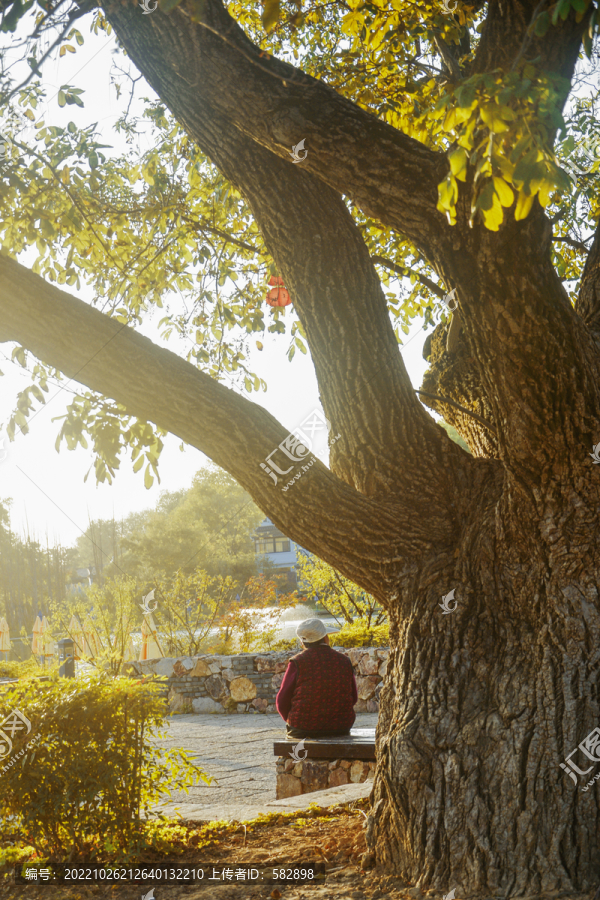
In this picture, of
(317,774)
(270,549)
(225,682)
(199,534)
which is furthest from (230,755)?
(270,549)

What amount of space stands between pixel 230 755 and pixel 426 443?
5.46 m

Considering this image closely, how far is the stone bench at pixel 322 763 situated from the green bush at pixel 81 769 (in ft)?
6.53

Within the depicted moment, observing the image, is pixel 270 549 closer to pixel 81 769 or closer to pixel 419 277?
pixel 419 277

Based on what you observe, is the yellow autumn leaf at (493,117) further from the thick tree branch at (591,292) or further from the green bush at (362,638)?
the green bush at (362,638)

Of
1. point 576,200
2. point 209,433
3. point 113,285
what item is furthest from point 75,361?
point 576,200

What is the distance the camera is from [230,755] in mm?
7578

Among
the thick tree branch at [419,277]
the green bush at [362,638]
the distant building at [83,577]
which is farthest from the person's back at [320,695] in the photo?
the distant building at [83,577]

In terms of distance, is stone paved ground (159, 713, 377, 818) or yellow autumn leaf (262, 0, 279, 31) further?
stone paved ground (159, 713, 377, 818)

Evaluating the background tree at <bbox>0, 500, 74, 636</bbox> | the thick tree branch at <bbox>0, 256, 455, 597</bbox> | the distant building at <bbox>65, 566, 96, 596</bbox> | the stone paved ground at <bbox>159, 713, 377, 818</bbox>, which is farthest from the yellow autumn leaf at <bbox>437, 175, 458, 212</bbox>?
the background tree at <bbox>0, 500, 74, 636</bbox>

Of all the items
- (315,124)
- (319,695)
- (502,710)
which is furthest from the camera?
(319,695)

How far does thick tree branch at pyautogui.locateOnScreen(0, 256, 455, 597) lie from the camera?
3.27 m

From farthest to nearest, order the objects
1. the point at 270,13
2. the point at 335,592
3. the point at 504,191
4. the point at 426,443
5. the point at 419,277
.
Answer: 1. the point at 335,592
2. the point at 419,277
3. the point at 426,443
4. the point at 504,191
5. the point at 270,13

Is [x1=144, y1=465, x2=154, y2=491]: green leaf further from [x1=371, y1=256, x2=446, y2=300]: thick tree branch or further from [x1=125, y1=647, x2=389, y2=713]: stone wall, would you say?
[x1=125, y1=647, x2=389, y2=713]: stone wall

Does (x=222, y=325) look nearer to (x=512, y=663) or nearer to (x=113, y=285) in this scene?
(x=113, y=285)
